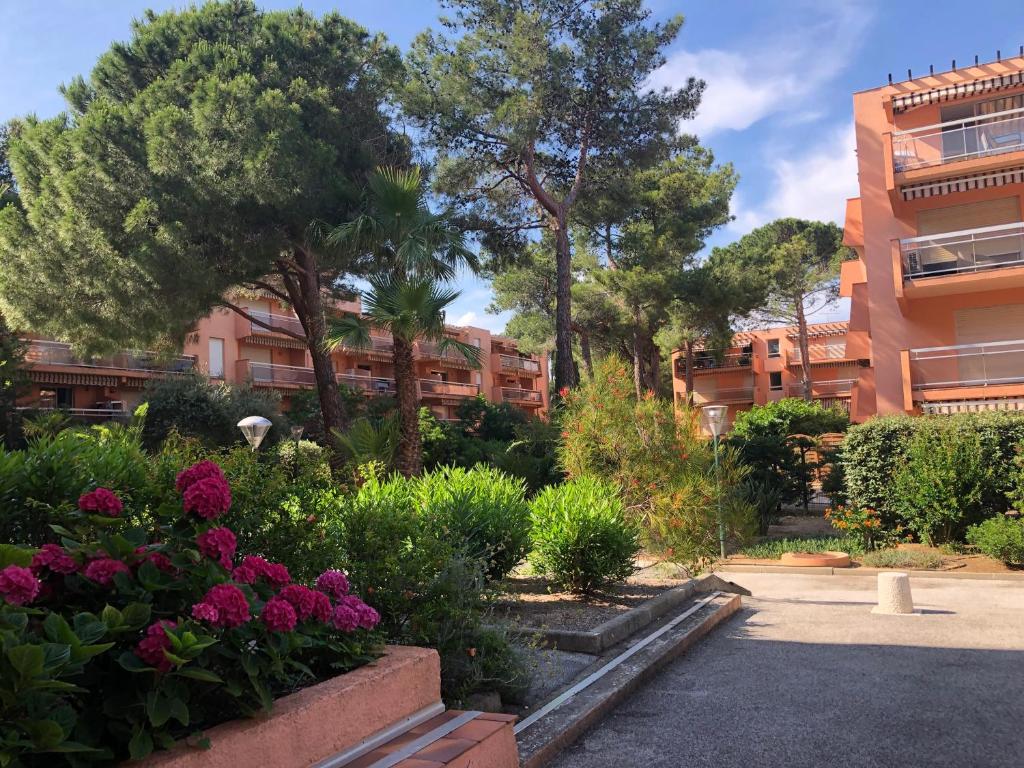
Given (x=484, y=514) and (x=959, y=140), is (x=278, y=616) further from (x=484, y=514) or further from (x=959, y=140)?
(x=959, y=140)

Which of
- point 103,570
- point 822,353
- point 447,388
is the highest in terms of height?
point 822,353

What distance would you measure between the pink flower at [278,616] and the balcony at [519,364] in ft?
179

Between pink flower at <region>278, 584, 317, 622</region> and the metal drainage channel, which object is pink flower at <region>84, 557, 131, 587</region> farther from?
the metal drainage channel

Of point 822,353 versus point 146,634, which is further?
point 822,353

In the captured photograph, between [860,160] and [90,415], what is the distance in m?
29.0

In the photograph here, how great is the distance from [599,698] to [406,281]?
38.4 feet

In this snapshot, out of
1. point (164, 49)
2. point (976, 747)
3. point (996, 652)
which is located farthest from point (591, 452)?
point (164, 49)

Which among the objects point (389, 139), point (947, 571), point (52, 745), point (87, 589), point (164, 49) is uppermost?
point (164, 49)

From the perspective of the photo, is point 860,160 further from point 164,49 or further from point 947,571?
point 164,49

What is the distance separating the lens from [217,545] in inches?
121

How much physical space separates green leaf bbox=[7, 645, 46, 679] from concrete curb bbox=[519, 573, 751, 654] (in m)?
3.75

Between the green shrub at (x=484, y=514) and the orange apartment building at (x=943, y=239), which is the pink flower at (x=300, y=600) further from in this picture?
the orange apartment building at (x=943, y=239)

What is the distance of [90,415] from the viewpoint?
3125 centimetres

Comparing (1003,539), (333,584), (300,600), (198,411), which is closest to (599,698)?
(333,584)
